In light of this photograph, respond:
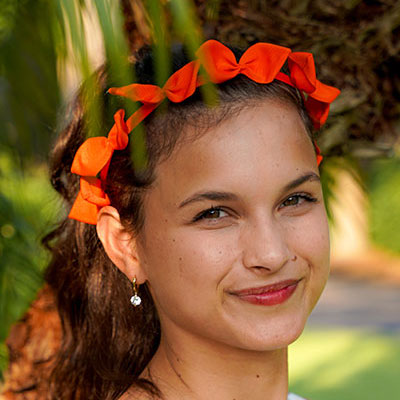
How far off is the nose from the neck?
29 cm

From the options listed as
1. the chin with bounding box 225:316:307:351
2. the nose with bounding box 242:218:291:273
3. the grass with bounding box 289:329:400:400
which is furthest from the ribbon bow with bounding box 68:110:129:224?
the grass with bounding box 289:329:400:400

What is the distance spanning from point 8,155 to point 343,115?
1.03 meters

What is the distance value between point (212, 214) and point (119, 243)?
1.01 feet

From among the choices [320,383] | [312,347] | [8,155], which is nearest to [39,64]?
[8,155]

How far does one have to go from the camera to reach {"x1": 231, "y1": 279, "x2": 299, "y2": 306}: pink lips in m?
1.53

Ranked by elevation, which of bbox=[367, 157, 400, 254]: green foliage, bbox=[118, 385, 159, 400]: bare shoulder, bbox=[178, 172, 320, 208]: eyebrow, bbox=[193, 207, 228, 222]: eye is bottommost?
bbox=[118, 385, 159, 400]: bare shoulder

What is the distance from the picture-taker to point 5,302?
6.82 ft

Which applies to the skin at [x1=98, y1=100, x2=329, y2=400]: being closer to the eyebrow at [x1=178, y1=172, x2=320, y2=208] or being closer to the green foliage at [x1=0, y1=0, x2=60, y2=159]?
the eyebrow at [x1=178, y1=172, x2=320, y2=208]

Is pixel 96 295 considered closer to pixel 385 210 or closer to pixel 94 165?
pixel 94 165

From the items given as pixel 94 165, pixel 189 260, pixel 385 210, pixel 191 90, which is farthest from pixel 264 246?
pixel 385 210

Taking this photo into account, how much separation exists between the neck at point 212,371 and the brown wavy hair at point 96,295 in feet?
0.20

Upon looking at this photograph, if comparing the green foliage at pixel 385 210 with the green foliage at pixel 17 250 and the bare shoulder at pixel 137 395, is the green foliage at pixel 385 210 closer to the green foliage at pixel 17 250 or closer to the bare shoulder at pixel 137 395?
the green foliage at pixel 17 250

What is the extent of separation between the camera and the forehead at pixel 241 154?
1519mm

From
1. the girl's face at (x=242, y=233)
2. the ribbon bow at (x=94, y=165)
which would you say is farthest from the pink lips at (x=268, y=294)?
the ribbon bow at (x=94, y=165)
